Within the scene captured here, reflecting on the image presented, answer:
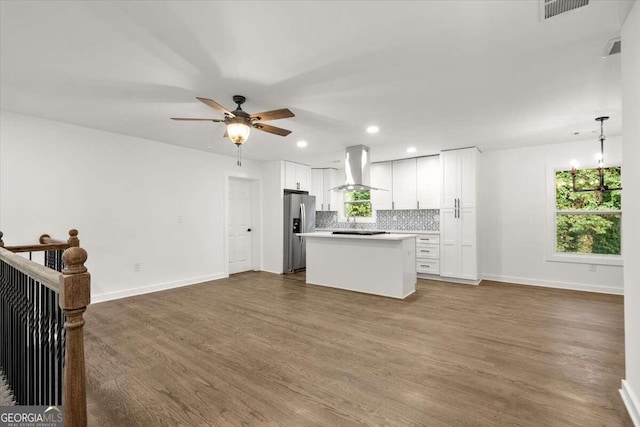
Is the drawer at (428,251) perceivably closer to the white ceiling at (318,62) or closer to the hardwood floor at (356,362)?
the hardwood floor at (356,362)

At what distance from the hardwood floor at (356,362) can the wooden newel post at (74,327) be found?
844mm

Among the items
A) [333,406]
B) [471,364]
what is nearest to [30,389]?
[333,406]

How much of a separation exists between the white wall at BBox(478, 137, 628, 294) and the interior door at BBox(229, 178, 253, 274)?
474cm

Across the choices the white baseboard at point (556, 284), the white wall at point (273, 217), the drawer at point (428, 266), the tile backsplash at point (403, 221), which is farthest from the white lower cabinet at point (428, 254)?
the white wall at point (273, 217)

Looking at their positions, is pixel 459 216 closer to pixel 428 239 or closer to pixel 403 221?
pixel 428 239

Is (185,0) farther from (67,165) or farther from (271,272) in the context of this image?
(271,272)

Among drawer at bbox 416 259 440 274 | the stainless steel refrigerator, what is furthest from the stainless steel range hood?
drawer at bbox 416 259 440 274

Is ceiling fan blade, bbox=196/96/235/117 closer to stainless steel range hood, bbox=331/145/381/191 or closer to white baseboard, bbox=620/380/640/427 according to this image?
stainless steel range hood, bbox=331/145/381/191

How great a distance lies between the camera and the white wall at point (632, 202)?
1695mm

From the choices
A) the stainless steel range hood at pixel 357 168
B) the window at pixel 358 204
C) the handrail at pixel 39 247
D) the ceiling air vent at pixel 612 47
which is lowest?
the handrail at pixel 39 247

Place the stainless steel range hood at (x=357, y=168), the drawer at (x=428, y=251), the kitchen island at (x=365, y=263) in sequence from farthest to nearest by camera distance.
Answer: the drawer at (x=428, y=251), the stainless steel range hood at (x=357, y=168), the kitchen island at (x=365, y=263)

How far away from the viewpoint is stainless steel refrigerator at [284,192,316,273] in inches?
252

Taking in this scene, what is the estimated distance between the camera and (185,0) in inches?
67.3

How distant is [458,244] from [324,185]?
352cm
